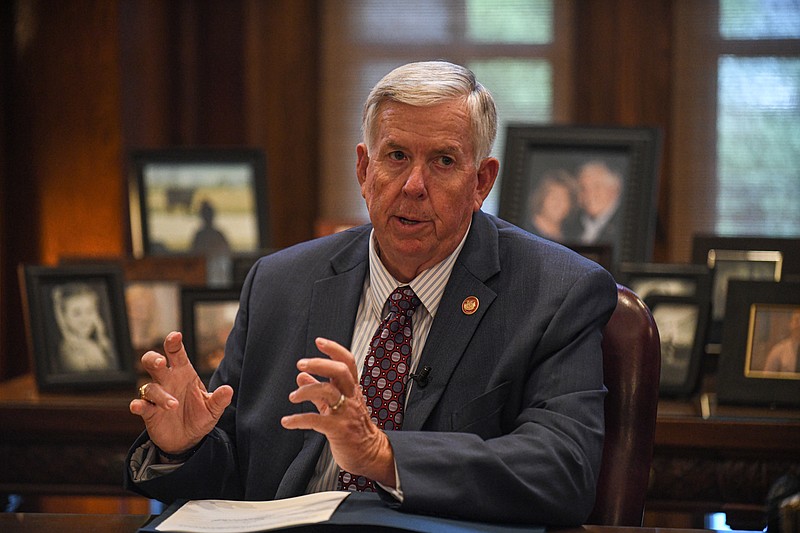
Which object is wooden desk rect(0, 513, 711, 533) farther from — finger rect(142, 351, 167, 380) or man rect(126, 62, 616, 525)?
finger rect(142, 351, 167, 380)

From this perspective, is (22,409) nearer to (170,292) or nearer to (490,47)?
(170,292)

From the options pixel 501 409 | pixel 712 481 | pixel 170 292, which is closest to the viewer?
pixel 501 409

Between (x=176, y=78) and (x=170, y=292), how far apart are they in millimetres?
1603

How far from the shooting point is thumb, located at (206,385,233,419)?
5.76 feet

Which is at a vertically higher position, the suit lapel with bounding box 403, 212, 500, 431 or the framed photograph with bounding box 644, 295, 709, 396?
the suit lapel with bounding box 403, 212, 500, 431

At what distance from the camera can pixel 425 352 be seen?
6.40 ft

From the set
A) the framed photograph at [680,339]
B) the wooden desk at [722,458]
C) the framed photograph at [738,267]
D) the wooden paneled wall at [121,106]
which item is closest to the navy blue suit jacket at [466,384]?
the wooden desk at [722,458]

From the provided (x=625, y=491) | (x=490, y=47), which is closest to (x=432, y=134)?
(x=625, y=491)

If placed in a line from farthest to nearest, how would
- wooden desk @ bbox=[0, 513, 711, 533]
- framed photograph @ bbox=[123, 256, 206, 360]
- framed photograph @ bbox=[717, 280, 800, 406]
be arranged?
framed photograph @ bbox=[123, 256, 206, 360]
framed photograph @ bbox=[717, 280, 800, 406]
wooden desk @ bbox=[0, 513, 711, 533]

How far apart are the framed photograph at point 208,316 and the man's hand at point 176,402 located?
1.29 m

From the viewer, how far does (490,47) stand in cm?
450

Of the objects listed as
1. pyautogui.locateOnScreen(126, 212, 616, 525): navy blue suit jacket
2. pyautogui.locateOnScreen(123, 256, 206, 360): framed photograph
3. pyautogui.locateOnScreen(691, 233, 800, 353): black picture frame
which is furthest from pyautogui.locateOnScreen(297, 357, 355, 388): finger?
pyautogui.locateOnScreen(691, 233, 800, 353): black picture frame

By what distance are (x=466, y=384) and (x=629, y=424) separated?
0.33 metres

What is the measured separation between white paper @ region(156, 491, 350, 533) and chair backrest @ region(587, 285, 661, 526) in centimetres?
58
